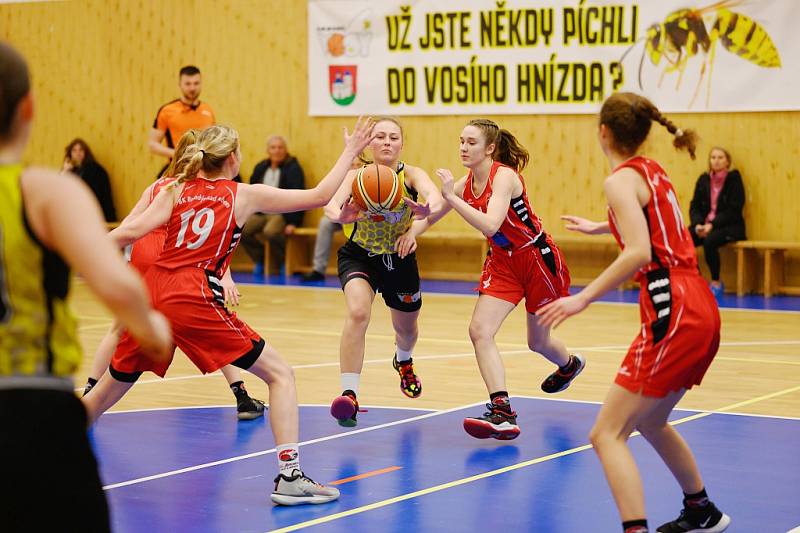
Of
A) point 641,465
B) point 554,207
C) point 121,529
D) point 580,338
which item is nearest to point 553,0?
point 554,207

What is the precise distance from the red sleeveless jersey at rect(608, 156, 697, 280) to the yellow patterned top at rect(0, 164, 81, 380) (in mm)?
2103

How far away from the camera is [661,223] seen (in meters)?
4.19

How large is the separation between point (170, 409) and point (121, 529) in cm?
260

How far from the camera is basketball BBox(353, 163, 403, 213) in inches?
263

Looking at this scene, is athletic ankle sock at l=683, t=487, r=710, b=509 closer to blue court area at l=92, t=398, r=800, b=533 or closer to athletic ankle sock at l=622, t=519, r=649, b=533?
blue court area at l=92, t=398, r=800, b=533

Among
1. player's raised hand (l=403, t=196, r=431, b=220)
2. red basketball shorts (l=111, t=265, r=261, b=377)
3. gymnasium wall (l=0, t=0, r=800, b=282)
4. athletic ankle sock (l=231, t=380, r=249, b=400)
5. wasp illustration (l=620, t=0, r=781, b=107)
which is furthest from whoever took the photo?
gymnasium wall (l=0, t=0, r=800, b=282)

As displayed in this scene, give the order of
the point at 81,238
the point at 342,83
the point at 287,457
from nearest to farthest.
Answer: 1. the point at 81,238
2. the point at 287,457
3. the point at 342,83

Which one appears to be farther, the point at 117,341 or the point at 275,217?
the point at 275,217

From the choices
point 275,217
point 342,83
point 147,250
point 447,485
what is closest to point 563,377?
point 447,485

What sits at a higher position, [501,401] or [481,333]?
[481,333]

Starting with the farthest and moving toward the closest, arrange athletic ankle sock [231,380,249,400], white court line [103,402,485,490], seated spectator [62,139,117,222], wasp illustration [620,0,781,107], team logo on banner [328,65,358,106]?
1. seated spectator [62,139,117,222]
2. team logo on banner [328,65,358,106]
3. wasp illustration [620,0,781,107]
4. athletic ankle sock [231,380,249,400]
5. white court line [103,402,485,490]

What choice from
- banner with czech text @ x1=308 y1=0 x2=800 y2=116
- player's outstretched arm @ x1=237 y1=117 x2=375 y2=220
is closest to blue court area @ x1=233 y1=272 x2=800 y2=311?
banner with czech text @ x1=308 y1=0 x2=800 y2=116

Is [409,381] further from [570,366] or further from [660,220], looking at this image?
[660,220]

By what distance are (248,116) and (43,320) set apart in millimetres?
14418
